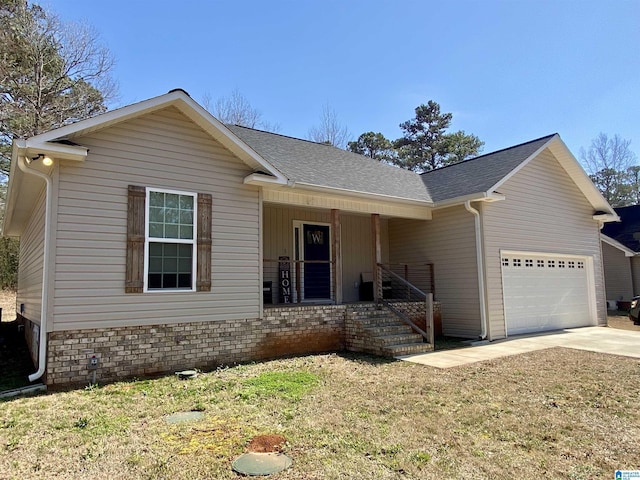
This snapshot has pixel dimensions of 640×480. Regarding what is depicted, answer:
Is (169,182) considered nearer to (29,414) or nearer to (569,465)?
(29,414)

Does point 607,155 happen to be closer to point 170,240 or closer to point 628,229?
point 628,229

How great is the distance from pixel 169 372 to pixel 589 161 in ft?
139

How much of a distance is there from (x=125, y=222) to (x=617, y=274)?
2222cm

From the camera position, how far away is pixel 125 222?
6.52 m

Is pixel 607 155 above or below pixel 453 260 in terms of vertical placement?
above

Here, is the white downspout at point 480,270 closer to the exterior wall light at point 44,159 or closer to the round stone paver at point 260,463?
the round stone paver at point 260,463

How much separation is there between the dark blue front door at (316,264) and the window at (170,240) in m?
4.18

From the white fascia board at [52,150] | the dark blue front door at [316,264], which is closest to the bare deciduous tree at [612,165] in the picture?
the dark blue front door at [316,264]

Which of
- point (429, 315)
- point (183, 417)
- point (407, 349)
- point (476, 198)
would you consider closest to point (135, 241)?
point (183, 417)

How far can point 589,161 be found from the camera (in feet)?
123

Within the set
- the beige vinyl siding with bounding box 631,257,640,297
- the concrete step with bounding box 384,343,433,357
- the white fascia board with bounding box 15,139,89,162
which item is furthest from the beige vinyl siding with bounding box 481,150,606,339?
A: the white fascia board with bounding box 15,139,89,162

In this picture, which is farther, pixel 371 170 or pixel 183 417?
pixel 371 170

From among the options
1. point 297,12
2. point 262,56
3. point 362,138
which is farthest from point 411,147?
point 297,12

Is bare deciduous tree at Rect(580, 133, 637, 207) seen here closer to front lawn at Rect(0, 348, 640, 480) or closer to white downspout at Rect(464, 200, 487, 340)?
white downspout at Rect(464, 200, 487, 340)
